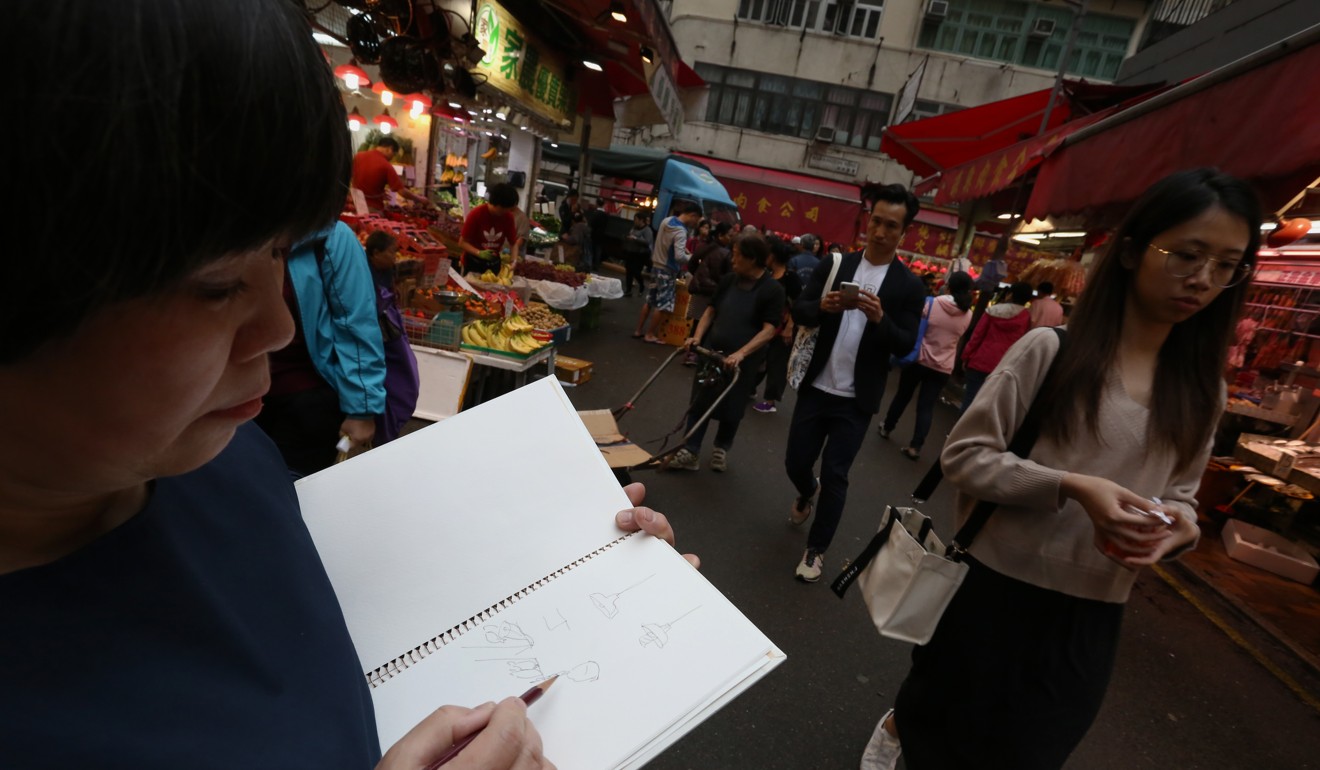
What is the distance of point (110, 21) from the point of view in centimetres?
29

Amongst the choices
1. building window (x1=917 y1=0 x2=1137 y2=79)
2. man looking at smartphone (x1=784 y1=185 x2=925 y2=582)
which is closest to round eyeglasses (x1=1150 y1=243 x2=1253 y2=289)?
man looking at smartphone (x1=784 y1=185 x2=925 y2=582)

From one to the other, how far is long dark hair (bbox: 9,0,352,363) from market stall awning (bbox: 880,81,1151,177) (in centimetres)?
783

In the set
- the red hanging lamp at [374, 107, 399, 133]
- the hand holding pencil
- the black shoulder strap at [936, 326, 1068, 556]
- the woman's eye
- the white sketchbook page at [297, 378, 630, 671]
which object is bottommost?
the hand holding pencil

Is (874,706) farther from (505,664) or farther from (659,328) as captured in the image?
(659,328)

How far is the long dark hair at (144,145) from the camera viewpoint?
284mm

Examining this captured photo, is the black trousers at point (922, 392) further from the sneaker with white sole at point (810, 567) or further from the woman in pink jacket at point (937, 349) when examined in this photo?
the sneaker with white sole at point (810, 567)

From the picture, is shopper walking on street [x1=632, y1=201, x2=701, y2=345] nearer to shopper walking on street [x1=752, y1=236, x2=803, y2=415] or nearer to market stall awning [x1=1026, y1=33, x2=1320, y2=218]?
shopper walking on street [x1=752, y1=236, x2=803, y2=415]

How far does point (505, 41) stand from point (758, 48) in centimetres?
1769

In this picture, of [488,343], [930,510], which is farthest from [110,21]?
[930,510]

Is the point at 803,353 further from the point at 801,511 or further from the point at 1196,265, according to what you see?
the point at 1196,265

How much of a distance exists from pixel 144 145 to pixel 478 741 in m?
0.62

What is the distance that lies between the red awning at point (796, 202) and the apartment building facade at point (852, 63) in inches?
28.9

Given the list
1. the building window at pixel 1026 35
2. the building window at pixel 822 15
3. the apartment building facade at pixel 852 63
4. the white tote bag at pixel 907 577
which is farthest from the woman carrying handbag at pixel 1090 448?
the building window at pixel 1026 35

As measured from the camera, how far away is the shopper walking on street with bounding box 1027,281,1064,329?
511 cm
